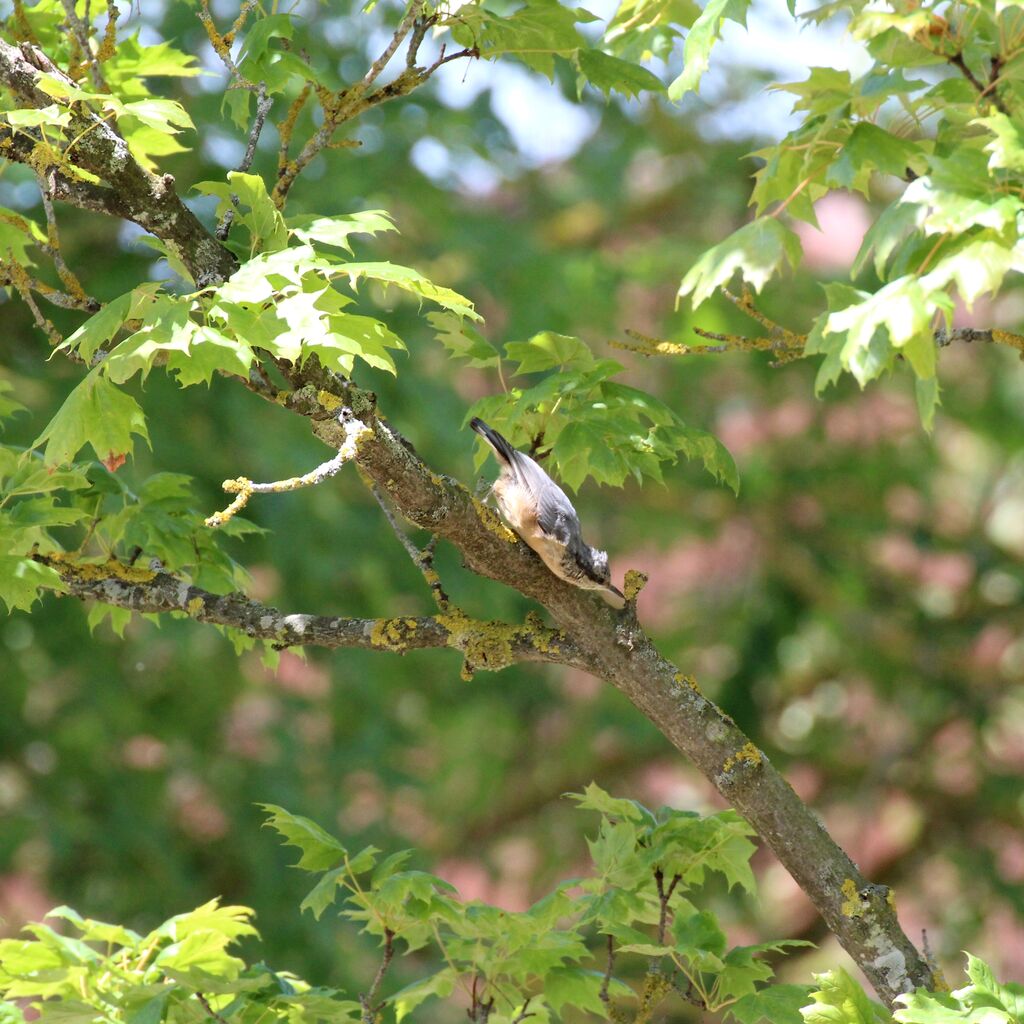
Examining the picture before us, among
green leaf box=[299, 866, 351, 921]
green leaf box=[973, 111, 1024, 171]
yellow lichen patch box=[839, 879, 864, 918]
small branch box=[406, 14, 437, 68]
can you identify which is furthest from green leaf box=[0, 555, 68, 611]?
green leaf box=[973, 111, 1024, 171]

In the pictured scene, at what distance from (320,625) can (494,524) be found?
9.3 inches

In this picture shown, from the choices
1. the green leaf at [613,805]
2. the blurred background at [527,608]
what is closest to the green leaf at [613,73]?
the green leaf at [613,805]

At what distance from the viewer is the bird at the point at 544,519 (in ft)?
4.19

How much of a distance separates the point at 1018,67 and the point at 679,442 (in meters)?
0.53

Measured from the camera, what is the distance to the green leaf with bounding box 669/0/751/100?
128cm

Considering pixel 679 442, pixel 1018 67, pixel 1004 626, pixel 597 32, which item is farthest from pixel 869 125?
pixel 1004 626

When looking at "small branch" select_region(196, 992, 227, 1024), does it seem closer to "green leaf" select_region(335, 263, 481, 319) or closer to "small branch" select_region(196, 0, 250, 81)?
"green leaf" select_region(335, 263, 481, 319)

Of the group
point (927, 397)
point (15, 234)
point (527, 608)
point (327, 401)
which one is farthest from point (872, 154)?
point (527, 608)

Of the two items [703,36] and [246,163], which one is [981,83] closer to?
[703,36]

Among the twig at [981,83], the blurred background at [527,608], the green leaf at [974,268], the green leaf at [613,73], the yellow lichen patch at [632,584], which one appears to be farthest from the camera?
the blurred background at [527,608]

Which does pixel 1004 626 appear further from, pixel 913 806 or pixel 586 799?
pixel 586 799

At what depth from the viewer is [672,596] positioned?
200 inches

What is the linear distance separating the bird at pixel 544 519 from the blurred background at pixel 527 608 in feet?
6.44

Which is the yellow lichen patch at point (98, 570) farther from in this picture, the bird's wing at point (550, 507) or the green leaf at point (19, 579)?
the bird's wing at point (550, 507)
